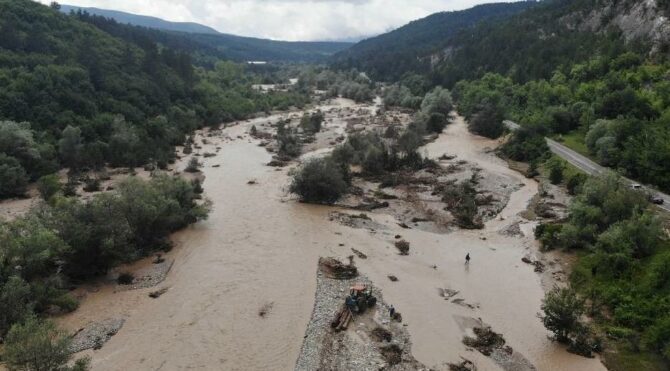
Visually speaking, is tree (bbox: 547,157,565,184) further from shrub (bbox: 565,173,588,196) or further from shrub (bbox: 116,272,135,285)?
shrub (bbox: 116,272,135,285)

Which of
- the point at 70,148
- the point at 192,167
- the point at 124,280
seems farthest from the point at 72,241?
the point at 192,167

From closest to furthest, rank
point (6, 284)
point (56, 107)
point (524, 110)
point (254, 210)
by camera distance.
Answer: point (6, 284) → point (254, 210) → point (56, 107) → point (524, 110)

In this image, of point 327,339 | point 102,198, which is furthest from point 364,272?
point 102,198

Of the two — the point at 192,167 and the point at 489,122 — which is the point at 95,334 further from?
the point at 489,122

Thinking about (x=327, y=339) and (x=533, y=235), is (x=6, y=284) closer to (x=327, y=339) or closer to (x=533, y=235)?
(x=327, y=339)

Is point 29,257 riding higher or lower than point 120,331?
higher

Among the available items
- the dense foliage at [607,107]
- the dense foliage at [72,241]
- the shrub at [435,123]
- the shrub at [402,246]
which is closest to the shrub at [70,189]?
the dense foliage at [72,241]

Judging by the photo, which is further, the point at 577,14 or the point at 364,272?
the point at 577,14
